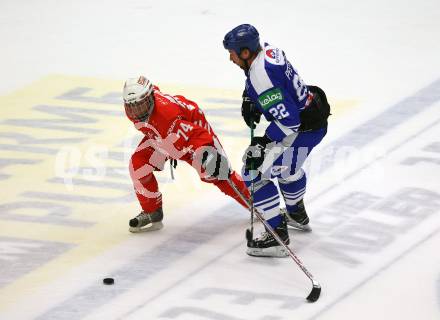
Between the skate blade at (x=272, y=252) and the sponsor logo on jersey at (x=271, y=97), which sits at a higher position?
the sponsor logo on jersey at (x=271, y=97)

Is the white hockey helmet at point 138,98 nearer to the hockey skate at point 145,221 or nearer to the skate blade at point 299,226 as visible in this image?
the hockey skate at point 145,221

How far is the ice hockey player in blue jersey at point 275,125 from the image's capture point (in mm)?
5676

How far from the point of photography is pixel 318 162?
7.23 m

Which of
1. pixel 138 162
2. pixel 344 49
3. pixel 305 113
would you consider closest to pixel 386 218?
pixel 305 113

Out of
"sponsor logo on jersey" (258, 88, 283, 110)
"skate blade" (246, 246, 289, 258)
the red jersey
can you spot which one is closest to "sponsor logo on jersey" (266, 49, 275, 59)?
"sponsor logo on jersey" (258, 88, 283, 110)

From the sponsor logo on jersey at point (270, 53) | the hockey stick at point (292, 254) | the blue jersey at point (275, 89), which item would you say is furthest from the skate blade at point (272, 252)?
the sponsor logo on jersey at point (270, 53)

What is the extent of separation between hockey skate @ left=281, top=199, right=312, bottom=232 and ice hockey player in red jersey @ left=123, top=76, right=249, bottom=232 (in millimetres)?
265

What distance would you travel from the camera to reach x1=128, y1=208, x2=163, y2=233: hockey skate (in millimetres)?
6328

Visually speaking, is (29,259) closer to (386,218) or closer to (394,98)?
(386,218)

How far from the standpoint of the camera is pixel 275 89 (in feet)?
18.5

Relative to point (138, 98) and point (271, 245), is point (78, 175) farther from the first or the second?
point (271, 245)

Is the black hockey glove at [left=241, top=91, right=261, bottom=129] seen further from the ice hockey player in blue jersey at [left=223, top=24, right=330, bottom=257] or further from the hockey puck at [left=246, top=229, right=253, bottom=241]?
the hockey puck at [left=246, top=229, right=253, bottom=241]

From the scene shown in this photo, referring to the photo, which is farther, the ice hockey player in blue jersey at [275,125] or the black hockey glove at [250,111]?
the black hockey glove at [250,111]

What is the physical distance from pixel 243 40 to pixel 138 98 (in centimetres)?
63
